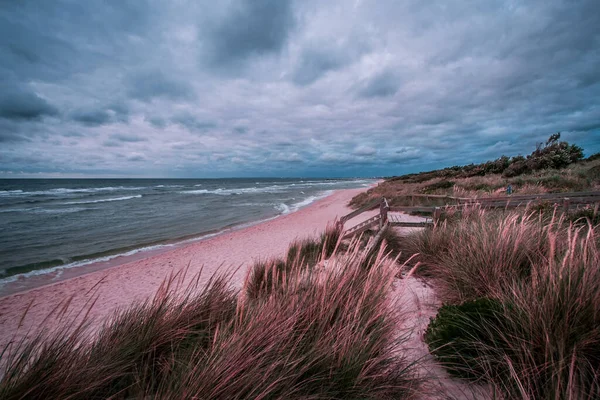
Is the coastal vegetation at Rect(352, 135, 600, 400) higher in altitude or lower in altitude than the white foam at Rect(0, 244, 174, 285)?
higher

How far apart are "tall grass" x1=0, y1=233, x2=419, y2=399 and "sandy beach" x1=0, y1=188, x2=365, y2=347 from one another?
1.66 metres

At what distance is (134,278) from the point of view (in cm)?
919

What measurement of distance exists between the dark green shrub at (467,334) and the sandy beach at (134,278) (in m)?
2.83

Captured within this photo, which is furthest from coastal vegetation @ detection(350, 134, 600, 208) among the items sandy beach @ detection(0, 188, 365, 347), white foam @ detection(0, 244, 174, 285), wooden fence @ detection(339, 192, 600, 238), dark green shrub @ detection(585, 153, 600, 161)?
white foam @ detection(0, 244, 174, 285)

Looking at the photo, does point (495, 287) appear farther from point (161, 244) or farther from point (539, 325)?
point (161, 244)

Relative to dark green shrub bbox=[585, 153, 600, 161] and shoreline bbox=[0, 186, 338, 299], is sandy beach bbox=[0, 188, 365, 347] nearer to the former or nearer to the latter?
shoreline bbox=[0, 186, 338, 299]

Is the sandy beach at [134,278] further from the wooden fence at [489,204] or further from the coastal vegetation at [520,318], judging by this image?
the coastal vegetation at [520,318]

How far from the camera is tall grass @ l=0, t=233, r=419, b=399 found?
1.71 metres

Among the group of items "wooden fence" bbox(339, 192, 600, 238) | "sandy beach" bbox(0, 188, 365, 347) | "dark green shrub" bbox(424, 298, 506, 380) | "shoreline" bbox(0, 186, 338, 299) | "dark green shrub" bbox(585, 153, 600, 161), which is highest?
"dark green shrub" bbox(585, 153, 600, 161)

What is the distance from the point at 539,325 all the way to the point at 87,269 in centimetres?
1380

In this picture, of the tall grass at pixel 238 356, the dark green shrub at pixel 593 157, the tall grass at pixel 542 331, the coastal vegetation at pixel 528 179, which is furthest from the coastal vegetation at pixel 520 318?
the dark green shrub at pixel 593 157

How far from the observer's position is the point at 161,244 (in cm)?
1419

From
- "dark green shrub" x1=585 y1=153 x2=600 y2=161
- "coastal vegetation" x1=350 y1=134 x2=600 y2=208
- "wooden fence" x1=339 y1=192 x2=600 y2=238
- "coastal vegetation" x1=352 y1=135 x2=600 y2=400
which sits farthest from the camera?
"dark green shrub" x1=585 y1=153 x2=600 y2=161

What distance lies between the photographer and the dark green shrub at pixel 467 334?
7.72ft
